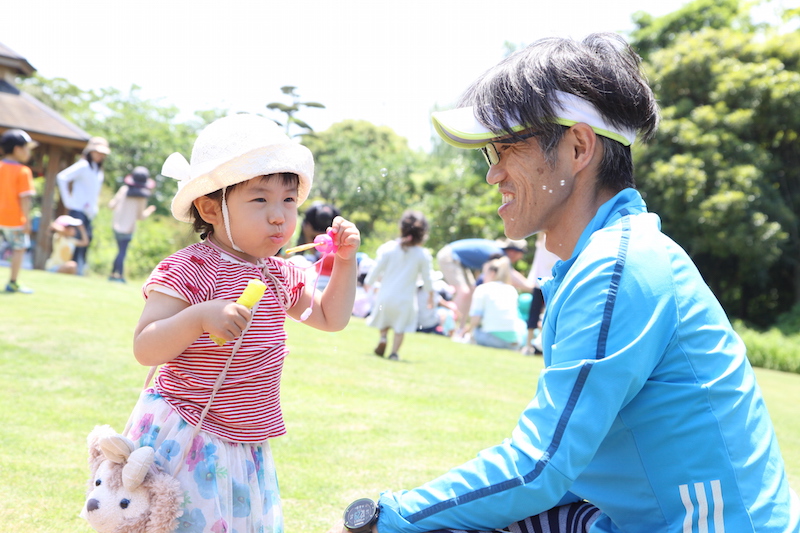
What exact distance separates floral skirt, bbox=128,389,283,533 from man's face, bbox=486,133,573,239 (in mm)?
1001

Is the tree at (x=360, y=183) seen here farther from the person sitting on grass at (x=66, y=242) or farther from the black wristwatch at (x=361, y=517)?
the black wristwatch at (x=361, y=517)

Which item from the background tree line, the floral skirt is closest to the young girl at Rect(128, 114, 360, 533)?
the floral skirt

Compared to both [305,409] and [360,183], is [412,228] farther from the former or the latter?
[360,183]

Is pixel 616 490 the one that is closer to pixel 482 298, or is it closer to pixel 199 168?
pixel 199 168

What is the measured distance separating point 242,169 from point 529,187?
81cm

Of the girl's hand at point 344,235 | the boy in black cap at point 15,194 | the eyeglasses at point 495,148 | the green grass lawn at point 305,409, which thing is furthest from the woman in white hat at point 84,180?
the eyeglasses at point 495,148

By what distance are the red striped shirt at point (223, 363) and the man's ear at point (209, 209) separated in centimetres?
9

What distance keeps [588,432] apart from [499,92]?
820mm

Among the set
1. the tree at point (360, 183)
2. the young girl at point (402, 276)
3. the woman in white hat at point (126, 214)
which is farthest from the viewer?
the tree at point (360, 183)

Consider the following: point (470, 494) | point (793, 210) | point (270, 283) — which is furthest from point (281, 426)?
point (793, 210)

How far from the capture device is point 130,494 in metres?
2.00

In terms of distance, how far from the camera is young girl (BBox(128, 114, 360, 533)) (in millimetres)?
2086

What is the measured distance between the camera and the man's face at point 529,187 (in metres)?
1.87

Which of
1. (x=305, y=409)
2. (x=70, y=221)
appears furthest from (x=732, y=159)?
(x=305, y=409)
